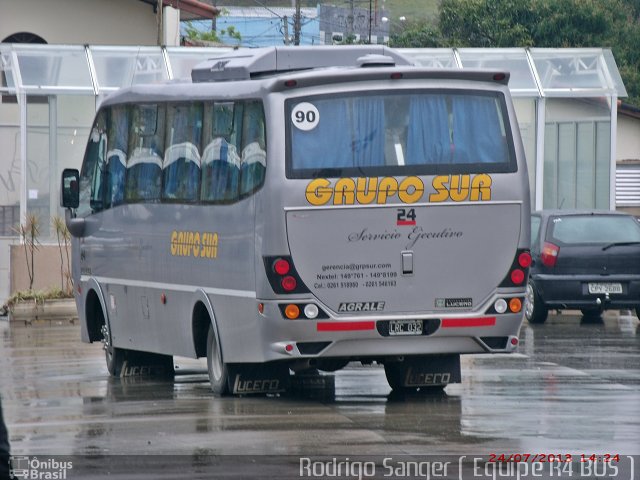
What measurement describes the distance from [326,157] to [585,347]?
7.24 meters

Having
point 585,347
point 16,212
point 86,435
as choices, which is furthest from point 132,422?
point 16,212

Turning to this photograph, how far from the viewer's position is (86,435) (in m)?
11.4

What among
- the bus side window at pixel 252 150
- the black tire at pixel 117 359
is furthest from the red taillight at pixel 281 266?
the black tire at pixel 117 359

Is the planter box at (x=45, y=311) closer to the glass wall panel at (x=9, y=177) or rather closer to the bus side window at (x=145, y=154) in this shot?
the glass wall panel at (x=9, y=177)

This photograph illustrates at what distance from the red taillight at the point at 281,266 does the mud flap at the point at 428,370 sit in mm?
1826

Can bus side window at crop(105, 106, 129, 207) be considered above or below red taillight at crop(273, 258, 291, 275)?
above

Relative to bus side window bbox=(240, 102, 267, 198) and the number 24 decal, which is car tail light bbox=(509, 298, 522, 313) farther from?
bus side window bbox=(240, 102, 267, 198)

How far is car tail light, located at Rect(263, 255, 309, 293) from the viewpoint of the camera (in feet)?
42.2

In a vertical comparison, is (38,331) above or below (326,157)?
below

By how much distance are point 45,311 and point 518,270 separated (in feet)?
45.1

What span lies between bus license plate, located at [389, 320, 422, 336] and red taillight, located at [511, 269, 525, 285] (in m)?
0.90

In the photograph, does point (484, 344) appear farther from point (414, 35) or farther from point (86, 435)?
point (414, 35)

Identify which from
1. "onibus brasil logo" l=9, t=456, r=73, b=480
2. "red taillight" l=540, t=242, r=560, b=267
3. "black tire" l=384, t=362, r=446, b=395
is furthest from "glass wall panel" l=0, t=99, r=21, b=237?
"onibus brasil logo" l=9, t=456, r=73, b=480

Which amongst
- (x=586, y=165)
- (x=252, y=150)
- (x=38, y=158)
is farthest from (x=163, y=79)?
(x=252, y=150)
